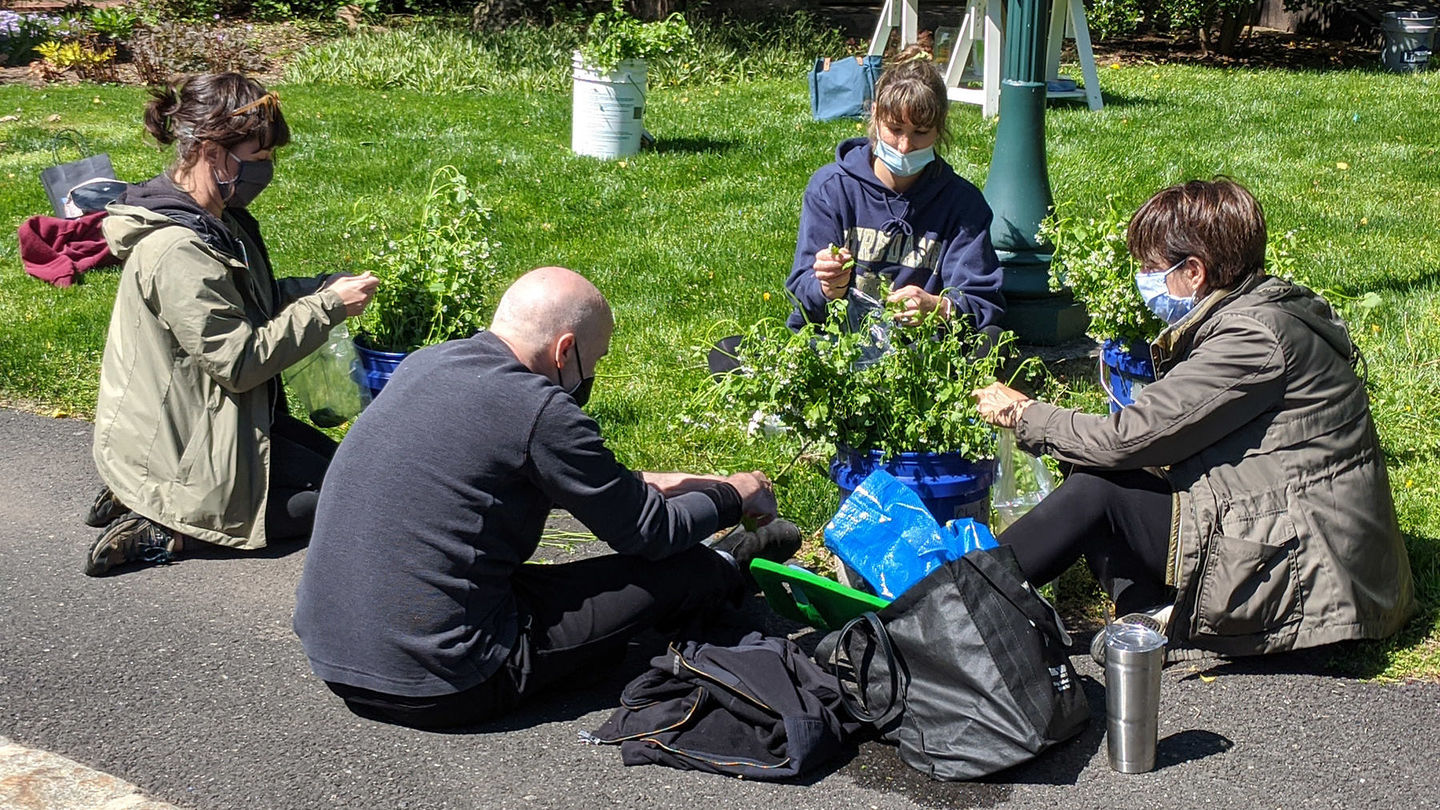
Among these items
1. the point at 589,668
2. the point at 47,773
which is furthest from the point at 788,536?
the point at 47,773

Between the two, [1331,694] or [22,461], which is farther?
[22,461]

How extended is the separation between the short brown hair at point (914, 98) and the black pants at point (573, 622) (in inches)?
68.7

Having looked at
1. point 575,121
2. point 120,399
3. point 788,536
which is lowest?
point 788,536

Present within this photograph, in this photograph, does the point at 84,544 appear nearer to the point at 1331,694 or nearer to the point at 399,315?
the point at 399,315

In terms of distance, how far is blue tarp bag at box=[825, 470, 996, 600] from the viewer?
365 cm

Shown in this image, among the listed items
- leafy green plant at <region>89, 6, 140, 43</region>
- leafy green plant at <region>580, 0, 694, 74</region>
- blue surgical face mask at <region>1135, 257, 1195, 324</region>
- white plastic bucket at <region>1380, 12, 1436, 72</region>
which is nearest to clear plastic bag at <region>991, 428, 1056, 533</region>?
blue surgical face mask at <region>1135, 257, 1195, 324</region>

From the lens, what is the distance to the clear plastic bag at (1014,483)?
4.26 meters

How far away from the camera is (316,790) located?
3242 millimetres

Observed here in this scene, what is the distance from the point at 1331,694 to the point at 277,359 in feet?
10.4

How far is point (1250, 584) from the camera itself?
346 centimetres

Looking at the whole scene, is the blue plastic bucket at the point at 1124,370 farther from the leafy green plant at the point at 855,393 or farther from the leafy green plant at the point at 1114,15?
the leafy green plant at the point at 1114,15

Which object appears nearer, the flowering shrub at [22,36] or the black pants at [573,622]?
the black pants at [573,622]

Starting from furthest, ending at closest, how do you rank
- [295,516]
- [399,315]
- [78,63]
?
1. [78,63]
2. [399,315]
3. [295,516]

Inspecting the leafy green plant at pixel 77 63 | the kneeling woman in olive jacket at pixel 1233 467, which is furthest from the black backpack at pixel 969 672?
the leafy green plant at pixel 77 63
